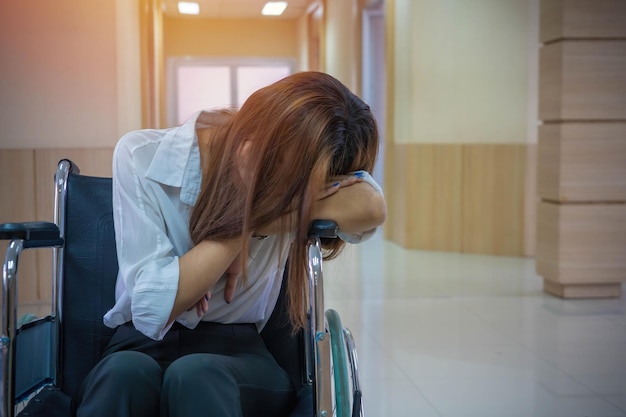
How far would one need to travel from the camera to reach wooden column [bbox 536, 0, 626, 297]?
3891 mm

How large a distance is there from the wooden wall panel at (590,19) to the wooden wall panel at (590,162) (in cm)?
42

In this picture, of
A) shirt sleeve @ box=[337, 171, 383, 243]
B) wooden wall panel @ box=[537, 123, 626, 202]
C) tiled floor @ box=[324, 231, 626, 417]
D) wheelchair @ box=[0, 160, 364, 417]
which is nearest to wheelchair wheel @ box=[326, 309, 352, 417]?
wheelchair @ box=[0, 160, 364, 417]

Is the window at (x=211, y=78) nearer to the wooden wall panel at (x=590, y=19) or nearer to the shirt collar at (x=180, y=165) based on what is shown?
the wooden wall panel at (x=590, y=19)

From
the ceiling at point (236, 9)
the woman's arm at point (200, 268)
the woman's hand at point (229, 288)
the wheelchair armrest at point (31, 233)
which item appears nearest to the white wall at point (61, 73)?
the wheelchair armrest at point (31, 233)

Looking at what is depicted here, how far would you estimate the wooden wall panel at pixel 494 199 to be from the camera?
18.4ft

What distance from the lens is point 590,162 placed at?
3.94 m

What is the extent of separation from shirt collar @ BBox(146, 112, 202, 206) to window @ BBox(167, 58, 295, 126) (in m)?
10.6

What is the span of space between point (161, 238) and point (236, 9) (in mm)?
10054

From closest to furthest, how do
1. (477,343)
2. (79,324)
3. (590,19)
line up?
(79,324), (477,343), (590,19)

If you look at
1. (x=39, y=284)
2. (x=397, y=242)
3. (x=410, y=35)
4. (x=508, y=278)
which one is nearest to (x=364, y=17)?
(x=410, y=35)

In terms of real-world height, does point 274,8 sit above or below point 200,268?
above

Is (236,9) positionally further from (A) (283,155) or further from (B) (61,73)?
(A) (283,155)

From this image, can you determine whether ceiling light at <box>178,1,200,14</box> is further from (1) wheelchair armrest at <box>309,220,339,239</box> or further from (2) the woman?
(1) wheelchair armrest at <box>309,220,339,239</box>

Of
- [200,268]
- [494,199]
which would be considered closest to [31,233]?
[200,268]
